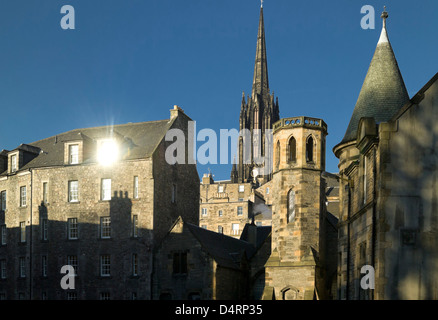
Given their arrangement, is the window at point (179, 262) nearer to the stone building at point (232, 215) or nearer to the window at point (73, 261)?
the window at point (73, 261)

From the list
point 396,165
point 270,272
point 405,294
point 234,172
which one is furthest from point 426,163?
point 234,172

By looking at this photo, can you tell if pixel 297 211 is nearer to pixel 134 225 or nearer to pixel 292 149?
pixel 292 149

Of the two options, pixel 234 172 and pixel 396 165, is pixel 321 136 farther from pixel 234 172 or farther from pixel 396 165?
pixel 234 172

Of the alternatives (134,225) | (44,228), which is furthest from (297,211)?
(44,228)

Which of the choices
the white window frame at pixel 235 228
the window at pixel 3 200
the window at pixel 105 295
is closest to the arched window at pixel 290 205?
the window at pixel 105 295

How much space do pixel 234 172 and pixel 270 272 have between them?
294 feet

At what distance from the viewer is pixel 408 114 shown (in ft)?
76.8

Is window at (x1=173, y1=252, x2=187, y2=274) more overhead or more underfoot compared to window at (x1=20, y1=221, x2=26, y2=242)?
more underfoot

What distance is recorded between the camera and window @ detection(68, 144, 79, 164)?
46.9m

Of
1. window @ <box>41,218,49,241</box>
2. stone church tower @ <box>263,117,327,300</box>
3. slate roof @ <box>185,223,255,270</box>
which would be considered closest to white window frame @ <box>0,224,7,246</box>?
window @ <box>41,218,49,241</box>

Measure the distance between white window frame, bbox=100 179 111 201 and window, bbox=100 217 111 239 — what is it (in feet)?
4.94

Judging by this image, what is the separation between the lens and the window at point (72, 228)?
45.7 metres

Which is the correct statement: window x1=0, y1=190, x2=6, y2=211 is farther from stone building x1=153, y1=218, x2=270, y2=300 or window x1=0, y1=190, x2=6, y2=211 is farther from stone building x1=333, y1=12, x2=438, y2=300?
stone building x1=333, y1=12, x2=438, y2=300

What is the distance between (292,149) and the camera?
4197cm
